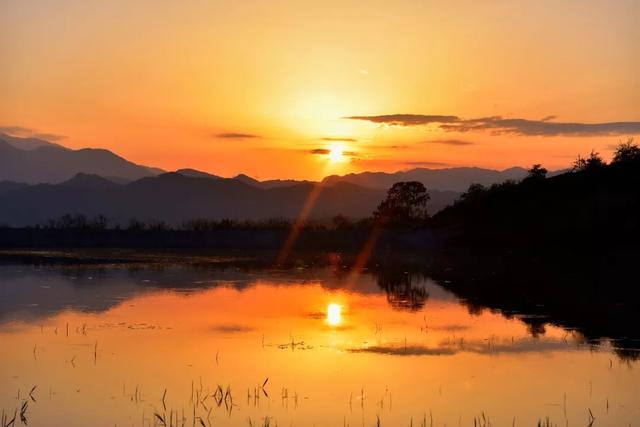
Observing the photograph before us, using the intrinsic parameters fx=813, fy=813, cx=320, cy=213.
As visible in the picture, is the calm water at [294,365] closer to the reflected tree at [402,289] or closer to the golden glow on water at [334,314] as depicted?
the golden glow on water at [334,314]

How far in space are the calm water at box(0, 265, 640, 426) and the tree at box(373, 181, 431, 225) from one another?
43582 mm

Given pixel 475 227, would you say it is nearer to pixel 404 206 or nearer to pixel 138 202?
pixel 404 206

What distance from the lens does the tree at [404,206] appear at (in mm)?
74000

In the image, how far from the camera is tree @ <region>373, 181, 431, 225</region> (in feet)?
Result: 243

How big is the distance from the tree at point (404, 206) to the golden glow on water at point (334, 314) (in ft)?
144

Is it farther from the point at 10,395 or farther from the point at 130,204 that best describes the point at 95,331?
the point at 130,204

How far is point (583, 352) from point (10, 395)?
12.7 m

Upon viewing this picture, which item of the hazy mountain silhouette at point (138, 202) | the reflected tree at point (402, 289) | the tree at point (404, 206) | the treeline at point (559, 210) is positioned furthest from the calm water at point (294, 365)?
the hazy mountain silhouette at point (138, 202)

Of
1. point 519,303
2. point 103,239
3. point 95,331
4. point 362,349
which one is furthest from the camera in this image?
point 103,239

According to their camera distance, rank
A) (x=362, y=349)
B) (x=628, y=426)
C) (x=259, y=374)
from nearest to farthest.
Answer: (x=628, y=426)
(x=259, y=374)
(x=362, y=349)

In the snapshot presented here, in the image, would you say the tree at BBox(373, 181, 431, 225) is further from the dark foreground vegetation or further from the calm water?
the calm water

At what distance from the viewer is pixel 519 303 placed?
29031mm

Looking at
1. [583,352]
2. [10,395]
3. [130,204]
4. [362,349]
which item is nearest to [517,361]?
[583,352]

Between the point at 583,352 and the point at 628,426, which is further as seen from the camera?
the point at 583,352
